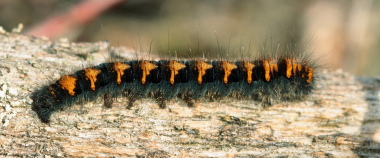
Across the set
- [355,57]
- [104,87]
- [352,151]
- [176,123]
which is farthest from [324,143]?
[355,57]

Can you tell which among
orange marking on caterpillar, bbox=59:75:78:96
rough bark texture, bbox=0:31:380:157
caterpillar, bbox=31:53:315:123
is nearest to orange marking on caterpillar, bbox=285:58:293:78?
caterpillar, bbox=31:53:315:123

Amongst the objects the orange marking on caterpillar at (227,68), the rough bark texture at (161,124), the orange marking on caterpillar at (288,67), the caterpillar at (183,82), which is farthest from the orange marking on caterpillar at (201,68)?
the orange marking on caterpillar at (288,67)

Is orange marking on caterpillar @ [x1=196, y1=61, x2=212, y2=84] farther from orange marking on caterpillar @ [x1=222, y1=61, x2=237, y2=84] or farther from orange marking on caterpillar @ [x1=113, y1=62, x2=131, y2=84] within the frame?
orange marking on caterpillar @ [x1=113, y1=62, x2=131, y2=84]

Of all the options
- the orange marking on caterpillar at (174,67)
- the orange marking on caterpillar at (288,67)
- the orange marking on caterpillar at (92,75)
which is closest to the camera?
the orange marking on caterpillar at (92,75)

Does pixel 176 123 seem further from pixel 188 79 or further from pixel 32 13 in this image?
pixel 32 13

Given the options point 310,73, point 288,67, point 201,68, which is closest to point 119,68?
point 201,68

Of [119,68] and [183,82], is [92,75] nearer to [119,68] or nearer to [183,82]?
[119,68]

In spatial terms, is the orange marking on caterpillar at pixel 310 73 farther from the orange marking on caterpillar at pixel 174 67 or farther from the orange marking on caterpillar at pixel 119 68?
the orange marking on caterpillar at pixel 119 68
